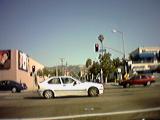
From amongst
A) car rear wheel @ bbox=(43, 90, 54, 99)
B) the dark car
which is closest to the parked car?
the dark car

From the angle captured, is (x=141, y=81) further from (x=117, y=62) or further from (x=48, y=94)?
(x=117, y=62)

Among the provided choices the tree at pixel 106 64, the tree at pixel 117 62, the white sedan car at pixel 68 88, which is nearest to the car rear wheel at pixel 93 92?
the white sedan car at pixel 68 88

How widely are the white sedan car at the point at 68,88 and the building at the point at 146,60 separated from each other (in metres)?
86.3

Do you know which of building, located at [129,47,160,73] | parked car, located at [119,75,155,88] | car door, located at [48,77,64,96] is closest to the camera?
car door, located at [48,77,64,96]

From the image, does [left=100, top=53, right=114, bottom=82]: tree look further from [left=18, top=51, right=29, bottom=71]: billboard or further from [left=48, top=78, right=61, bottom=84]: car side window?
[left=48, top=78, right=61, bottom=84]: car side window

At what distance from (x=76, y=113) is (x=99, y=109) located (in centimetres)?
144

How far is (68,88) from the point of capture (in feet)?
83.0

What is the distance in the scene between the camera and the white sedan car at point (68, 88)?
25234 mm

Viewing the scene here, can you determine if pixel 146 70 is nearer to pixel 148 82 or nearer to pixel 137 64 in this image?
pixel 137 64

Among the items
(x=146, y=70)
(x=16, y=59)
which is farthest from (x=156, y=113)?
(x=146, y=70)

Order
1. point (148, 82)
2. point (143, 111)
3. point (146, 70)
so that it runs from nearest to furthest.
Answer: point (143, 111)
point (148, 82)
point (146, 70)

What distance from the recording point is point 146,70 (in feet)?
377

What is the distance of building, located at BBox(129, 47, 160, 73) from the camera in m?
115

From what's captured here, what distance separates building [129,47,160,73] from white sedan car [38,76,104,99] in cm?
8630
